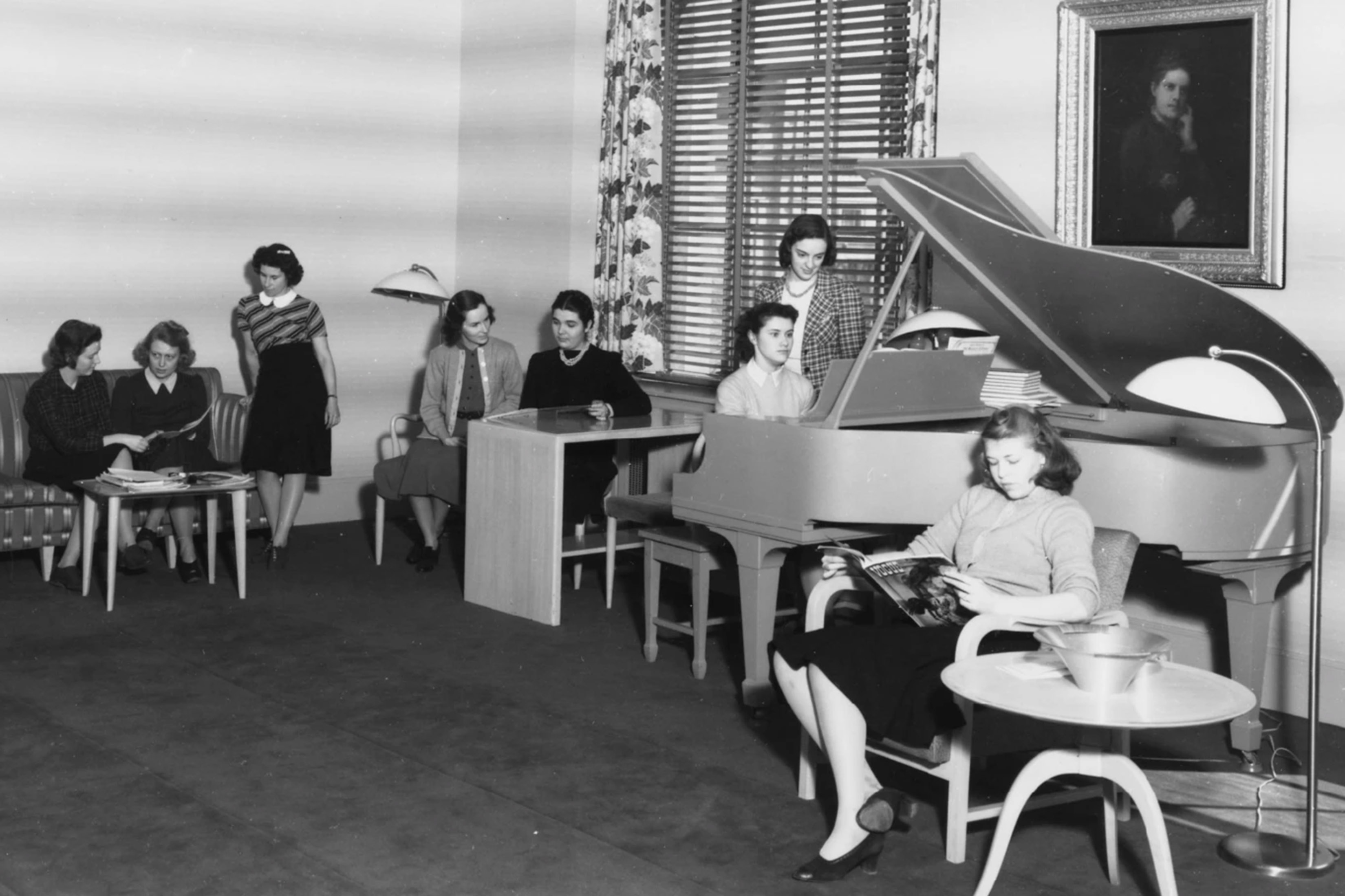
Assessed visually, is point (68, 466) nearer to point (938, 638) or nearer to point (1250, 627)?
point (938, 638)

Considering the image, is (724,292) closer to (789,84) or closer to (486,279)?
(789,84)

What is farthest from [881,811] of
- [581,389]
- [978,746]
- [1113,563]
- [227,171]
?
[227,171]

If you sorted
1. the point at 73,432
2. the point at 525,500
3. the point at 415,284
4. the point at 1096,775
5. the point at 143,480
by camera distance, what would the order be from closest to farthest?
the point at 1096,775 → the point at 525,500 → the point at 143,480 → the point at 73,432 → the point at 415,284

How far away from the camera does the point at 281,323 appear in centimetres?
703

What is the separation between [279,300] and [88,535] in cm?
134

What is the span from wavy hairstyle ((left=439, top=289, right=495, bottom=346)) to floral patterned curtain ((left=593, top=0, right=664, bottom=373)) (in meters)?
0.63

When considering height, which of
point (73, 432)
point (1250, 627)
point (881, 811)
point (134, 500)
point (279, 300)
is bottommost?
point (881, 811)

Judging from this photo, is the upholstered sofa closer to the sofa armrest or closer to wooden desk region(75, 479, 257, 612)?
the sofa armrest

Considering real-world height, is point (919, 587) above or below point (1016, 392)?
below

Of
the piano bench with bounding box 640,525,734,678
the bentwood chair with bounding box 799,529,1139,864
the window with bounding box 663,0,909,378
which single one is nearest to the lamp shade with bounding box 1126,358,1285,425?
the bentwood chair with bounding box 799,529,1139,864

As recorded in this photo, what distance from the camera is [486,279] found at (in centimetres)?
823

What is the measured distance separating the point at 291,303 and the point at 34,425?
119 cm

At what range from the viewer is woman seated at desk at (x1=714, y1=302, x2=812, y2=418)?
534 cm

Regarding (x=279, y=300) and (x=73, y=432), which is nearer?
(x=73, y=432)
